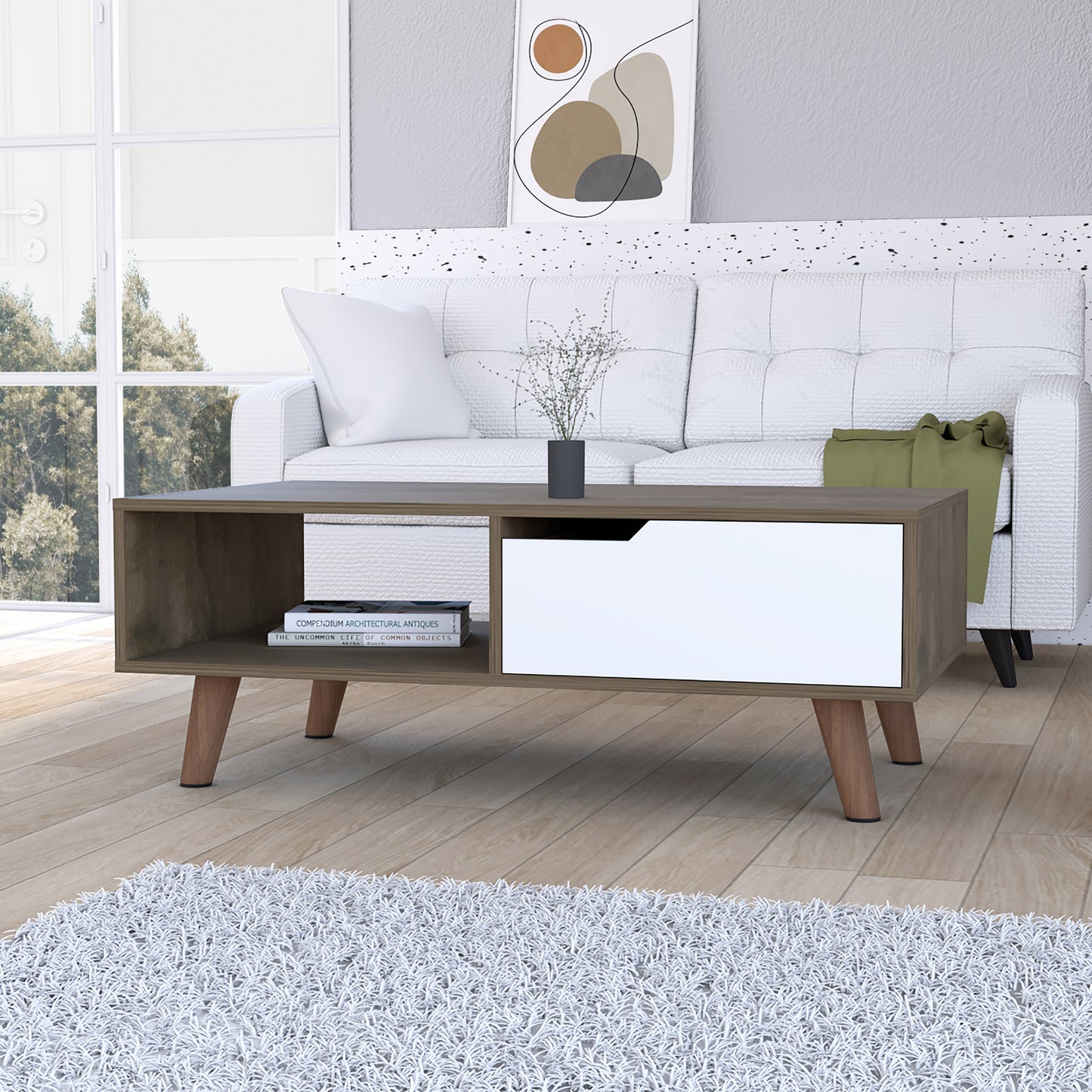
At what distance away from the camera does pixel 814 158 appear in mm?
4129

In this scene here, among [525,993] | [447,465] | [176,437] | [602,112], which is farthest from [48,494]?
[525,993]

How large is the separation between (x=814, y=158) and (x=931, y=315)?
27.7 inches

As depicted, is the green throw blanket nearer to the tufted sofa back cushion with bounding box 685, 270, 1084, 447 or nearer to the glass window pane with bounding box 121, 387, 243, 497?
the tufted sofa back cushion with bounding box 685, 270, 1084, 447

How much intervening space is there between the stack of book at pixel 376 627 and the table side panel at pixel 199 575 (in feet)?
0.47

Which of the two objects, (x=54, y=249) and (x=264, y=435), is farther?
(x=54, y=249)

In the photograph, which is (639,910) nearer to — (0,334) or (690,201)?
(690,201)

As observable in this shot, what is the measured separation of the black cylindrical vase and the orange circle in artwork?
2430mm

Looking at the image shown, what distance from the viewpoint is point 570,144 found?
4.27 metres

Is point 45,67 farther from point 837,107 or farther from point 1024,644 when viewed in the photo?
point 1024,644

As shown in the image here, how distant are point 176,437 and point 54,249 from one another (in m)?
0.75

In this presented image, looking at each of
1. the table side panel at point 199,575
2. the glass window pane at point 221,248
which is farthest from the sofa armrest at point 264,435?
the glass window pane at point 221,248

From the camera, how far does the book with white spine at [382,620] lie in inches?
91.2

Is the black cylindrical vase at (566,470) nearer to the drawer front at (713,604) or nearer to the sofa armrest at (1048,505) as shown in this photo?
the drawer front at (713,604)

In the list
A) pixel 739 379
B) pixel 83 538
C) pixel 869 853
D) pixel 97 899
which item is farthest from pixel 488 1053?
pixel 83 538
